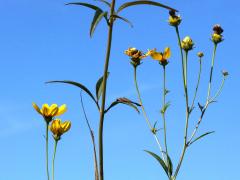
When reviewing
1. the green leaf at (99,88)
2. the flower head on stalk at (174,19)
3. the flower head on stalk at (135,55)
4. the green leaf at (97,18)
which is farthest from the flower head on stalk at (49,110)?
the flower head on stalk at (174,19)

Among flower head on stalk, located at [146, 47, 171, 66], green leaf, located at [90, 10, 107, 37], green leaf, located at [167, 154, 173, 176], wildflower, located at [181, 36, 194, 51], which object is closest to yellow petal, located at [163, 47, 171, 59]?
flower head on stalk, located at [146, 47, 171, 66]

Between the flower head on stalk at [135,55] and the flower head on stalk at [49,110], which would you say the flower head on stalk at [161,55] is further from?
the flower head on stalk at [49,110]

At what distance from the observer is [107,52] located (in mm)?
1812

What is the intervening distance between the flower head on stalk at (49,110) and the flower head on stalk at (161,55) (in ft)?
3.94

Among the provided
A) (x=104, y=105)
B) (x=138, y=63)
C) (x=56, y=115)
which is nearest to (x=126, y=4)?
(x=104, y=105)

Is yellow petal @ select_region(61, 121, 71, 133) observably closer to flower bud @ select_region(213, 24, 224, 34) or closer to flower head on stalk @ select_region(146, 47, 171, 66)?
flower head on stalk @ select_region(146, 47, 171, 66)

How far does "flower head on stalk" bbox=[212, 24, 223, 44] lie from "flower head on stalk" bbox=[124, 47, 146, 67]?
0.73m

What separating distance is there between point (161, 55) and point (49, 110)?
4.23ft

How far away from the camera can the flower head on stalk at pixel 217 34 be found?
3.69 m

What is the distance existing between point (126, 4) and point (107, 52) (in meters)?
0.26

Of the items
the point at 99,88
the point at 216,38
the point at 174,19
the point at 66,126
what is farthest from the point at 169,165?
the point at 216,38

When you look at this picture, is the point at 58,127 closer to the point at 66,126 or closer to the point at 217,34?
the point at 66,126

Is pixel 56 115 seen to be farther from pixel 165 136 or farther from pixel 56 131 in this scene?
pixel 165 136

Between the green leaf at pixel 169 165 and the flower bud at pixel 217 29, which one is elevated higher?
the flower bud at pixel 217 29
